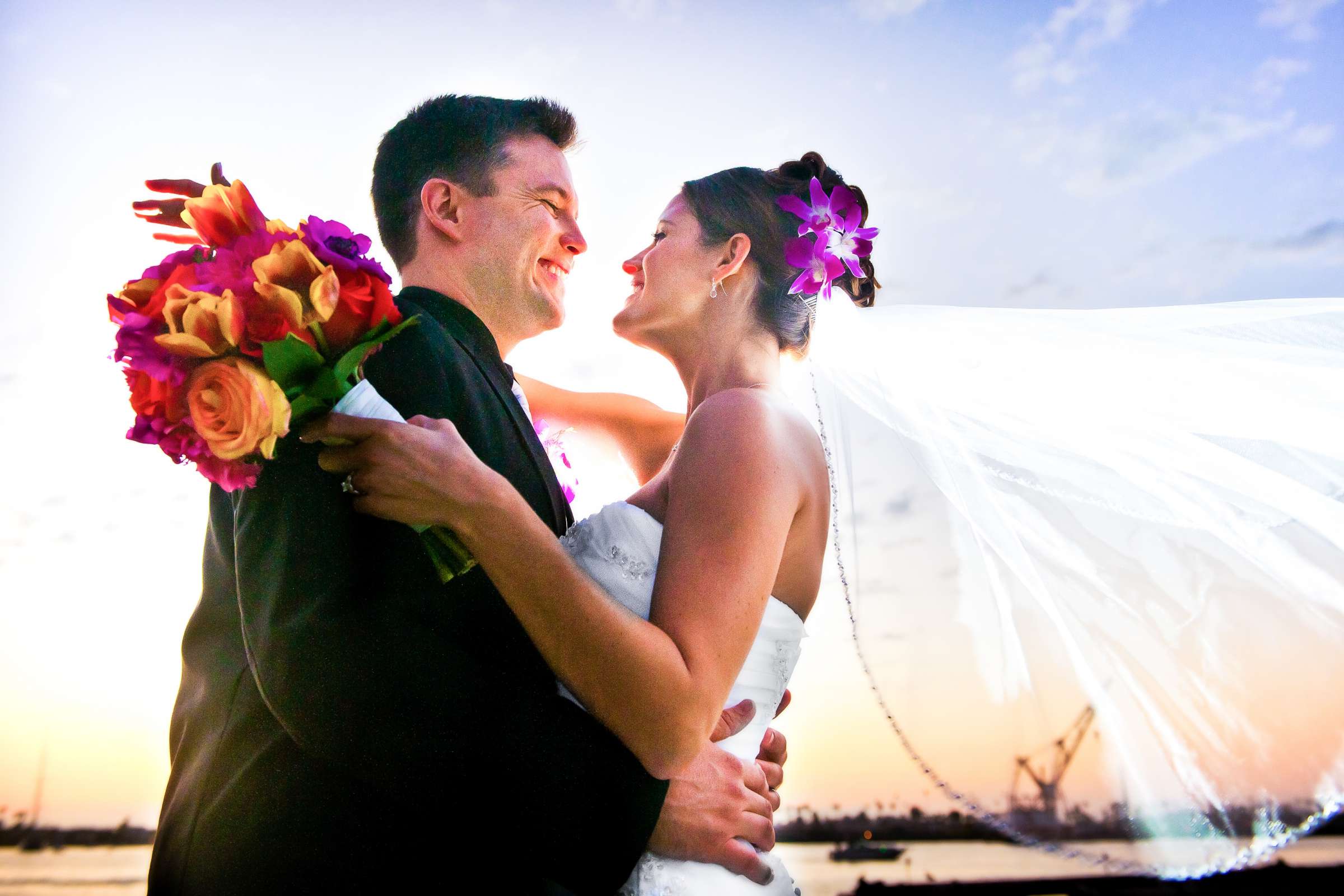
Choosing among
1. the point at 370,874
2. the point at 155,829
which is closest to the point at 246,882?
the point at 370,874

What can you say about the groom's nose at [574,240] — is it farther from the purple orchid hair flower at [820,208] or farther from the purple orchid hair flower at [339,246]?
the purple orchid hair flower at [339,246]

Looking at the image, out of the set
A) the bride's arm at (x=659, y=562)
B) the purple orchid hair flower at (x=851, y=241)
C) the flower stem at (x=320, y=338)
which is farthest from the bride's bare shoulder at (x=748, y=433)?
the flower stem at (x=320, y=338)

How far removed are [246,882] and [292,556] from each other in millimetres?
538

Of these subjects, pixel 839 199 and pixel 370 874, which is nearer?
pixel 370 874

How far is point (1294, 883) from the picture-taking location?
1208cm

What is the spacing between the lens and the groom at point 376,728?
5.54ft

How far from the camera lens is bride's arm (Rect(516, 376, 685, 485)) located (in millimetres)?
3857

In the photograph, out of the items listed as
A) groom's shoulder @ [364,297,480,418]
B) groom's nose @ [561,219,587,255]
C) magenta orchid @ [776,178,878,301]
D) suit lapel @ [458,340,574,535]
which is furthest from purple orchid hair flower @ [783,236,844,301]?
groom's shoulder @ [364,297,480,418]

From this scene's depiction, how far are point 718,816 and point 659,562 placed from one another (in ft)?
1.79

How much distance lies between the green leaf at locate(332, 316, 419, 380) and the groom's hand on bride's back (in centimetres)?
106

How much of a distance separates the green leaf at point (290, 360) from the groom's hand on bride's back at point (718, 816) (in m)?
1.10

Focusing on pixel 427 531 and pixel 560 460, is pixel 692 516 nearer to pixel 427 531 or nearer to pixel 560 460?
pixel 427 531

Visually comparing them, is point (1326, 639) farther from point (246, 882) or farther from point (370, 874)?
point (246, 882)

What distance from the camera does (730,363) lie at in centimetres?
304
